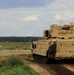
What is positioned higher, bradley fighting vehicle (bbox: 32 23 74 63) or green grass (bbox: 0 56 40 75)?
bradley fighting vehicle (bbox: 32 23 74 63)

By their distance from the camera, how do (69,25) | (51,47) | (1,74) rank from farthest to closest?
(69,25) → (51,47) → (1,74)

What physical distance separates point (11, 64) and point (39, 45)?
654 centimetres

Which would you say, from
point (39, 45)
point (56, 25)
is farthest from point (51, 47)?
point (56, 25)

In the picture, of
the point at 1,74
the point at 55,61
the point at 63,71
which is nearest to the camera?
the point at 1,74

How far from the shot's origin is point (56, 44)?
30719 mm

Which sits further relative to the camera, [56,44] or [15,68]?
[56,44]

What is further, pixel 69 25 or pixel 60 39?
pixel 69 25

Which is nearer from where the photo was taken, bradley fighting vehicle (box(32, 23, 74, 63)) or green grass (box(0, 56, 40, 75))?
green grass (box(0, 56, 40, 75))

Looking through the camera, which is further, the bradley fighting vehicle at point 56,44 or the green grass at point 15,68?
the bradley fighting vehicle at point 56,44

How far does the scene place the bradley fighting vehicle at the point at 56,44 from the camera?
101ft

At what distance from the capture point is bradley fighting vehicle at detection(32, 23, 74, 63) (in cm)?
3081

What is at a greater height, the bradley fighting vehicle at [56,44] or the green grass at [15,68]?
the bradley fighting vehicle at [56,44]

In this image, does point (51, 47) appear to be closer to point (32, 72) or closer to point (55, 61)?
point (55, 61)

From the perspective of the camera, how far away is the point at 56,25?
36125 mm
